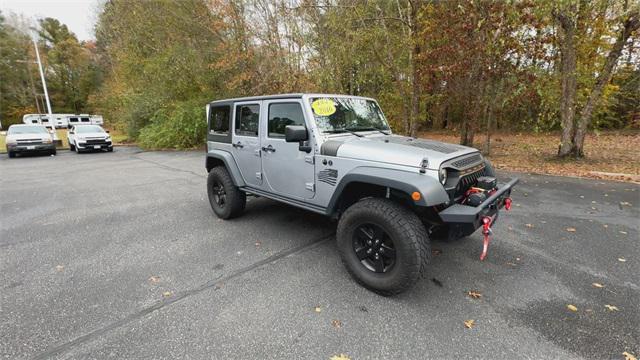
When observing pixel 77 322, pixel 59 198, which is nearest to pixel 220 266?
pixel 77 322

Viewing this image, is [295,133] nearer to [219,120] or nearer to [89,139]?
[219,120]

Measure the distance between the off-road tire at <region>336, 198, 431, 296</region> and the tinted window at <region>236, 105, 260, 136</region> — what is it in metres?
1.83

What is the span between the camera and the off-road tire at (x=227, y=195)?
409cm

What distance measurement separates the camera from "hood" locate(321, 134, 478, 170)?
2371mm

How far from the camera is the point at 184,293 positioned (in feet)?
8.34

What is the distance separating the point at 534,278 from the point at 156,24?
16.7 meters

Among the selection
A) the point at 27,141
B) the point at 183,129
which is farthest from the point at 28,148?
the point at 183,129

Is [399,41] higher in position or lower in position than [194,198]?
higher

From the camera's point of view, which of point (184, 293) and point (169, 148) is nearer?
point (184, 293)

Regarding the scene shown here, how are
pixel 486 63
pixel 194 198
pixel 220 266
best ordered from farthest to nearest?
pixel 486 63 < pixel 194 198 < pixel 220 266

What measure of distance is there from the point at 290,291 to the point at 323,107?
1.94m

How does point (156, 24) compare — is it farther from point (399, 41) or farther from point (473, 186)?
point (473, 186)

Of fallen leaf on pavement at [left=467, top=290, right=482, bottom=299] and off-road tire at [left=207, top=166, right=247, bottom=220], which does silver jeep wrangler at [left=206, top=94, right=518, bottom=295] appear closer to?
off-road tire at [left=207, top=166, right=247, bottom=220]

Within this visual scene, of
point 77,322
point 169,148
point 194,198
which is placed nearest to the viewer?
point 77,322
